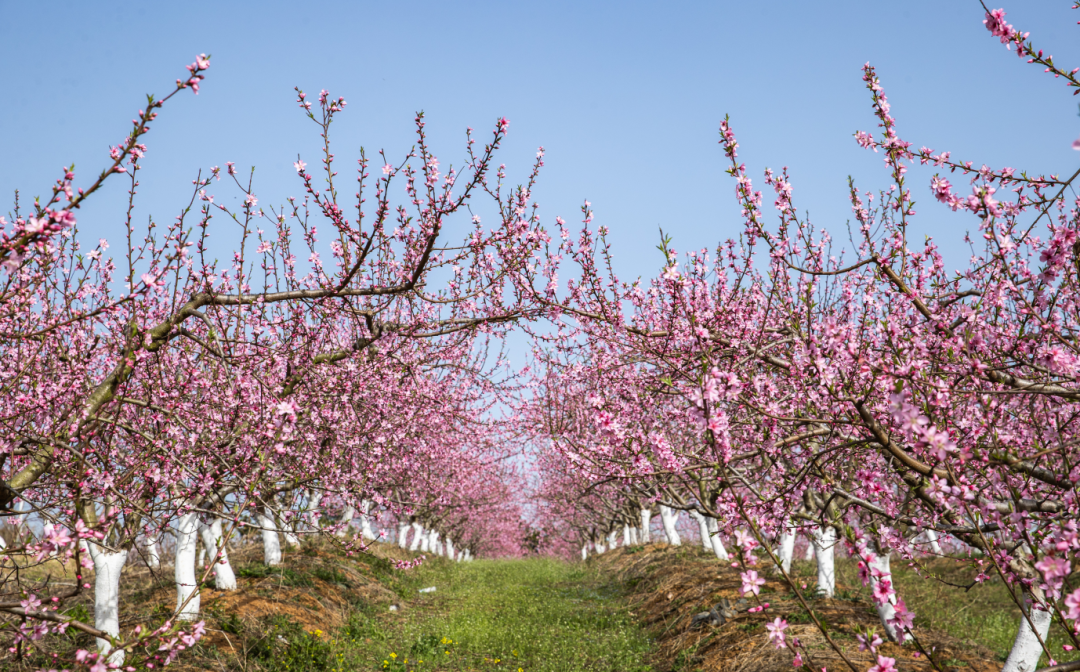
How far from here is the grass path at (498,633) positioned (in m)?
9.07

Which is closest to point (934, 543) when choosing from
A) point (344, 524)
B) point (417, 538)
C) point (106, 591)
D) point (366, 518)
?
point (366, 518)

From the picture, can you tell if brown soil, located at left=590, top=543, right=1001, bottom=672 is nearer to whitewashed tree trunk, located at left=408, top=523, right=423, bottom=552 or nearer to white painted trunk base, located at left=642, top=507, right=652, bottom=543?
white painted trunk base, located at left=642, top=507, right=652, bottom=543

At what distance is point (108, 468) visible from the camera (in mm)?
4914

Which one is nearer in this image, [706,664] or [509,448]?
[706,664]

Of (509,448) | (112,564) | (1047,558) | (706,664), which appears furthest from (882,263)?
(509,448)

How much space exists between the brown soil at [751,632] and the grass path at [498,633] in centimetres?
59

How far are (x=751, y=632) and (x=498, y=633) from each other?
15.0ft

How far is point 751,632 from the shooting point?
8188 millimetres

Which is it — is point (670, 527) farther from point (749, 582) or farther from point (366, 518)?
point (749, 582)

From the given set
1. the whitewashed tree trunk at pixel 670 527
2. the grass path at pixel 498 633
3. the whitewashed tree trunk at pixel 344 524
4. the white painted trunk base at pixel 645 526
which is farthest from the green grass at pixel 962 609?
the whitewashed tree trunk at pixel 344 524

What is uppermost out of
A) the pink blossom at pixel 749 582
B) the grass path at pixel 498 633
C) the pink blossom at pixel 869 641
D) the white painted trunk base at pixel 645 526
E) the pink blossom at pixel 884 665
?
the pink blossom at pixel 749 582

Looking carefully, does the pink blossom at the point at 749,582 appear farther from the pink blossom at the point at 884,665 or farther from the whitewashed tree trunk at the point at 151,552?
the whitewashed tree trunk at the point at 151,552

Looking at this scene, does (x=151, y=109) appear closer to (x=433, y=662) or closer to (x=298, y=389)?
(x=298, y=389)

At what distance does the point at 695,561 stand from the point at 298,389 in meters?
11.0
